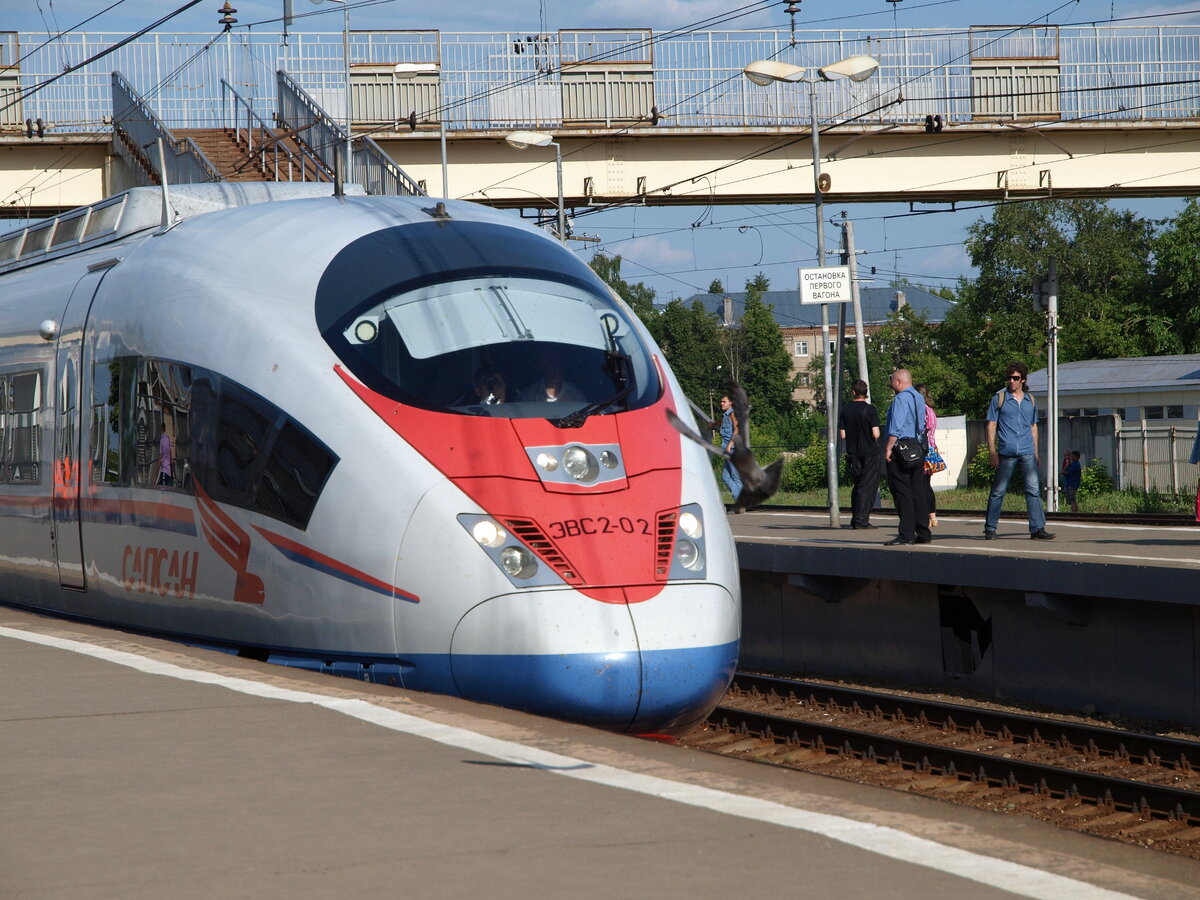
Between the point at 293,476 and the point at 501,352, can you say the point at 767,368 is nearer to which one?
the point at 501,352

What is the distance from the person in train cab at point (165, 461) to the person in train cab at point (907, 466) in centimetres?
749

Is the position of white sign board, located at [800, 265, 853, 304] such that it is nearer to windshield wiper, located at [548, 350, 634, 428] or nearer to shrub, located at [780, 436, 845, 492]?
windshield wiper, located at [548, 350, 634, 428]

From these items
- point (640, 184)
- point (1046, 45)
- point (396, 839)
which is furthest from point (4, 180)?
point (396, 839)

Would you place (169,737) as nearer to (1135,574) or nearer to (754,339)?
(1135,574)

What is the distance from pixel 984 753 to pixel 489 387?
466cm

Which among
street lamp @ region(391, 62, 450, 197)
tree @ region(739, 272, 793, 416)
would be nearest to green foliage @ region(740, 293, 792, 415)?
tree @ region(739, 272, 793, 416)

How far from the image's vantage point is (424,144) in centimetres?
2836

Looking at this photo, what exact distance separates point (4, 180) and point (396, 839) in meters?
26.2

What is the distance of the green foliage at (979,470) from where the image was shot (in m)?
40.0

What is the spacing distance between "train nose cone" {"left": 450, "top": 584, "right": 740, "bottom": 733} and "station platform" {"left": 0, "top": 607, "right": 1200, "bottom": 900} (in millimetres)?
201

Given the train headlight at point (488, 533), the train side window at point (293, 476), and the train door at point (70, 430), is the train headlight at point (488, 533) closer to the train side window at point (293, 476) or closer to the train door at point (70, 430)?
→ the train side window at point (293, 476)

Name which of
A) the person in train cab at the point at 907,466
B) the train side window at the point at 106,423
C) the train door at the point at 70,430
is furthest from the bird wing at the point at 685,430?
the person in train cab at the point at 907,466

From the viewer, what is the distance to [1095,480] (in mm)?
32688

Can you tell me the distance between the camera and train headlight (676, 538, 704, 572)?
21.4ft
